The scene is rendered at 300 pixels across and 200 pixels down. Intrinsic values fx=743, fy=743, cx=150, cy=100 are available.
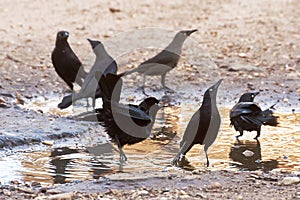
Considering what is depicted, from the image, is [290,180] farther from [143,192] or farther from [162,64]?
[162,64]

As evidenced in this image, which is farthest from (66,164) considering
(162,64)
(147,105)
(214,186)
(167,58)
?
(167,58)

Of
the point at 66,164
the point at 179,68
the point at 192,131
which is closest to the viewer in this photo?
the point at 66,164

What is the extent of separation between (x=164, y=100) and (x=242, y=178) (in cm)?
433

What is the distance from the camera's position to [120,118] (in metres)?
7.33

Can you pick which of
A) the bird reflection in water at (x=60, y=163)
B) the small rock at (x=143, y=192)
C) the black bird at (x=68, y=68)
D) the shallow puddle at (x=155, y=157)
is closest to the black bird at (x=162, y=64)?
the black bird at (x=68, y=68)

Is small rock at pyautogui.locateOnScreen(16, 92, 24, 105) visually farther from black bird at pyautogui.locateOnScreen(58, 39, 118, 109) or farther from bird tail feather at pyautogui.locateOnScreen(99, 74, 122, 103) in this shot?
bird tail feather at pyautogui.locateOnScreen(99, 74, 122, 103)

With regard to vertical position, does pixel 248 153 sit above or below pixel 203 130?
below

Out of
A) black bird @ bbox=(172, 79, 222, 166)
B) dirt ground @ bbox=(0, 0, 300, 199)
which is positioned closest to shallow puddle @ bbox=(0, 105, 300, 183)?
black bird @ bbox=(172, 79, 222, 166)

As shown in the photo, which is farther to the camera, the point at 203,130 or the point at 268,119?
the point at 268,119

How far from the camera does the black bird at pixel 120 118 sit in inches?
287

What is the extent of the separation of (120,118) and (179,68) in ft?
17.9

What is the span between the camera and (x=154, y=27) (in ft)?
51.7

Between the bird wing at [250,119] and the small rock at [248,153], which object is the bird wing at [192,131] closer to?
the small rock at [248,153]

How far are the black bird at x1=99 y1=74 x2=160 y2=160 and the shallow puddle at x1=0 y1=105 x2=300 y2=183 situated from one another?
0.76ft
